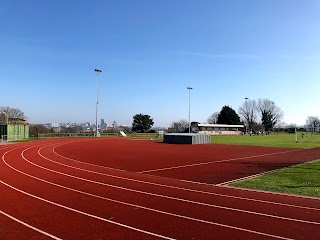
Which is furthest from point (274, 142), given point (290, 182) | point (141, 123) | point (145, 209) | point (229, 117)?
point (229, 117)

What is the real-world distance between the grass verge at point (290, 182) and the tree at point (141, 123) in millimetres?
76580

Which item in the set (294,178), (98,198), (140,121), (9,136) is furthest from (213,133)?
(98,198)

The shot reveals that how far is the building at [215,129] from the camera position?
89.2m

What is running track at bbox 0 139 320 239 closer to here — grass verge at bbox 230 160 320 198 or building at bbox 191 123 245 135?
grass verge at bbox 230 160 320 198

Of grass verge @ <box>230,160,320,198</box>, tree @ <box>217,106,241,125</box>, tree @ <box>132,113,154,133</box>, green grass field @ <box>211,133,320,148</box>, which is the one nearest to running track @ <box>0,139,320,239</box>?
grass verge @ <box>230,160,320,198</box>

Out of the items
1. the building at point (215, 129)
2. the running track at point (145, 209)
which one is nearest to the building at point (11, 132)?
the running track at point (145, 209)

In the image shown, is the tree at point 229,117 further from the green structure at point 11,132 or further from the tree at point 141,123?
the green structure at point 11,132

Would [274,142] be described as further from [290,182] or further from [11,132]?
[11,132]

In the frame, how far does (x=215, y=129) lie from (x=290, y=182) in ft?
266

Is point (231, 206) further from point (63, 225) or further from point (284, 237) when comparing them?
point (63, 225)

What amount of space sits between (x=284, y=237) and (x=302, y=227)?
98 centimetres

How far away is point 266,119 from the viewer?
130m

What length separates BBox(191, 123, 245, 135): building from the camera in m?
89.2

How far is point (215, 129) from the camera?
311 feet
